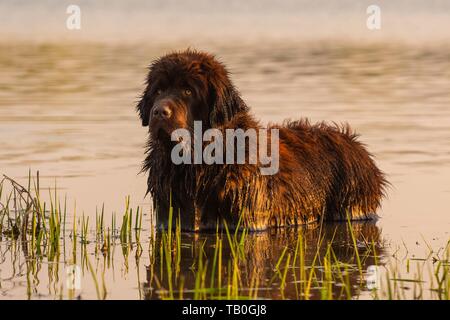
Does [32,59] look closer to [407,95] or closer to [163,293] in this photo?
[407,95]

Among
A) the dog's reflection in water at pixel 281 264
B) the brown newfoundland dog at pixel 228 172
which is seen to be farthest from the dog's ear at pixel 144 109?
the dog's reflection in water at pixel 281 264

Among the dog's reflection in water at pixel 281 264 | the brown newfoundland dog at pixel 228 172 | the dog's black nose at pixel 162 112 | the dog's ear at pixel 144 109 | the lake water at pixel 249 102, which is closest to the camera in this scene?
the dog's reflection in water at pixel 281 264

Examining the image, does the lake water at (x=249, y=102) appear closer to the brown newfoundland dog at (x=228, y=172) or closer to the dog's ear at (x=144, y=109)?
the brown newfoundland dog at (x=228, y=172)

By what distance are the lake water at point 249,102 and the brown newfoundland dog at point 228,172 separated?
1.11 ft

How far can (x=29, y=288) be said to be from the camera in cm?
922

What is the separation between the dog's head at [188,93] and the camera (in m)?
11.0

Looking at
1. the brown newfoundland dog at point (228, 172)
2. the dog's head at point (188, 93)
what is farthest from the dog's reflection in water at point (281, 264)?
the dog's head at point (188, 93)

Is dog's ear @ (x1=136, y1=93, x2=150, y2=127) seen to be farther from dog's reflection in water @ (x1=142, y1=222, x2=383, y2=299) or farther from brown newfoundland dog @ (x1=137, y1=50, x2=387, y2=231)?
dog's reflection in water @ (x1=142, y1=222, x2=383, y2=299)

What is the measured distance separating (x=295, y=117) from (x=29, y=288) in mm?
10050

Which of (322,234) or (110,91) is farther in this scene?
(110,91)

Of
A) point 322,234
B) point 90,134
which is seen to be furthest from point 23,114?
point 322,234

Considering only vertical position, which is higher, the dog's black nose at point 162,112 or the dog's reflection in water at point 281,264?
the dog's black nose at point 162,112

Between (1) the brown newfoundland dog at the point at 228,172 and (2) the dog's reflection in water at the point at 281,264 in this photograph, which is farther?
(1) the brown newfoundland dog at the point at 228,172

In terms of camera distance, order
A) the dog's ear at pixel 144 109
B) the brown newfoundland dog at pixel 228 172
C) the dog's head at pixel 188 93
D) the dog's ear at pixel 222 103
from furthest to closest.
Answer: the dog's ear at pixel 144 109 < the dog's ear at pixel 222 103 < the brown newfoundland dog at pixel 228 172 < the dog's head at pixel 188 93
